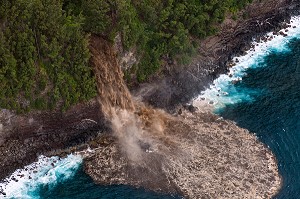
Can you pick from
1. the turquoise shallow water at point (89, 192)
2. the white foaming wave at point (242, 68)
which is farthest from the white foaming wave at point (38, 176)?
the white foaming wave at point (242, 68)

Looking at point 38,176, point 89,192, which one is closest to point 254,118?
point 89,192

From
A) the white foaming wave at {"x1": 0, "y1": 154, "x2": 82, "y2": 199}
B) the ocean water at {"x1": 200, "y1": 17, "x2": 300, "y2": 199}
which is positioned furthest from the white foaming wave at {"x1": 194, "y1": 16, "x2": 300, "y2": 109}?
the white foaming wave at {"x1": 0, "y1": 154, "x2": 82, "y2": 199}

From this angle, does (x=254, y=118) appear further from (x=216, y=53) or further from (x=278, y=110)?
(x=216, y=53)

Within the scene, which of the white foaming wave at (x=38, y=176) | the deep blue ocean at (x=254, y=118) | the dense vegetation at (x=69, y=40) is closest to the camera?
the white foaming wave at (x=38, y=176)

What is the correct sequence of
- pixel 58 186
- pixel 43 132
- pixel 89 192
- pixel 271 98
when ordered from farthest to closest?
pixel 271 98, pixel 43 132, pixel 58 186, pixel 89 192

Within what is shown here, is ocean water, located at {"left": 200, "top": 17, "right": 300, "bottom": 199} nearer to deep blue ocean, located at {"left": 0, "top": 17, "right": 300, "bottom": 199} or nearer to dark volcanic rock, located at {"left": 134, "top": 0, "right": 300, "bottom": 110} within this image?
deep blue ocean, located at {"left": 0, "top": 17, "right": 300, "bottom": 199}

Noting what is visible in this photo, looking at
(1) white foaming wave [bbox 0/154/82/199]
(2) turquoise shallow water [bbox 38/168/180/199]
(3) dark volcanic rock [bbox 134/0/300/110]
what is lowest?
(2) turquoise shallow water [bbox 38/168/180/199]

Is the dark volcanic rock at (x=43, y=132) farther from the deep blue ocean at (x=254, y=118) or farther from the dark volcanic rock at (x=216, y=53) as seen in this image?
the dark volcanic rock at (x=216, y=53)

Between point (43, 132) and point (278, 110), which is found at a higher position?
point (43, 132)
